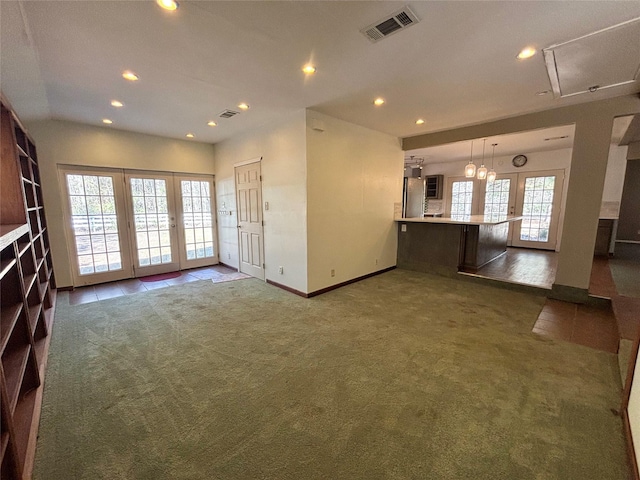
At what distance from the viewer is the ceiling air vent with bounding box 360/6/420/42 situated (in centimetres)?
185

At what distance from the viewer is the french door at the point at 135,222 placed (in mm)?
4438

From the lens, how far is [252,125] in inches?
177

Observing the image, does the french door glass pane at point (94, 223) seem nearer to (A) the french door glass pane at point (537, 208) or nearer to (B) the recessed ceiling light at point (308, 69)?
(B) the recessed ceiling light at point (308, 69)

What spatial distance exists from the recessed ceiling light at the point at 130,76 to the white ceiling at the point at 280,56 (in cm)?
6

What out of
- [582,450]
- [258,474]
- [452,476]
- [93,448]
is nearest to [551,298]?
[582,450]

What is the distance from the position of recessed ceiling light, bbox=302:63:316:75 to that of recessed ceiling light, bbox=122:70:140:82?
5.62ft

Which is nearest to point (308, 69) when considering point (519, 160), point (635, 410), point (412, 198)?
point (635, 410)

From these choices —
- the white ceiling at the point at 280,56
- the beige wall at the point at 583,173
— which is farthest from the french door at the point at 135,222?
the beige wall at the point at 583,173

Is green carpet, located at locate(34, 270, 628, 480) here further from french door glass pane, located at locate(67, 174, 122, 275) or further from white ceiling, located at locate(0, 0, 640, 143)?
white ceiling, located at locate(0, 0, 640, 143)

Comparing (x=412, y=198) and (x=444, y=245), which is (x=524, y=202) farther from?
(x=444, y=245)

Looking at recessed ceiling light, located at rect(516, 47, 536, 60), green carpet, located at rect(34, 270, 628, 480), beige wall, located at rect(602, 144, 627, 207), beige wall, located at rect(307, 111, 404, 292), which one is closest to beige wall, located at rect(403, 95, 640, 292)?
green carpet, located at rect(34, 270, 628, 480)

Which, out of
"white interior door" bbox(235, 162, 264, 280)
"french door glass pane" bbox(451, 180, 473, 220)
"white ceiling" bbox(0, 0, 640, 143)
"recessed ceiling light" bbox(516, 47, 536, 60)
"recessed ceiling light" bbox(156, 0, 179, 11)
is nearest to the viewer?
"recessed ceiling light" bbox(156, 0, 179, 11)

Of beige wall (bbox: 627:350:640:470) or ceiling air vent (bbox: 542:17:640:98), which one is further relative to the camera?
ceiling air vent (bbox: 542:17:640:98)

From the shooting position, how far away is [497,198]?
25.4 ft
